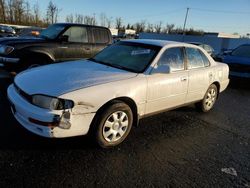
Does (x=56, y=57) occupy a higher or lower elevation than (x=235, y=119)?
higher

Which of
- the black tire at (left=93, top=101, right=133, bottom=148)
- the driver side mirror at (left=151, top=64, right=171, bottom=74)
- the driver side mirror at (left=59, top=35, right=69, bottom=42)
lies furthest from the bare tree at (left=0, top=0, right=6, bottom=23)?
the black tire at (left=93, top=101, right=133, bottom=148)

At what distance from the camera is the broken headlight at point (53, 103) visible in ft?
9.99

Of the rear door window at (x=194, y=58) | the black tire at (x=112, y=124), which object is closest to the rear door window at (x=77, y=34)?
the rear door window at (x=194, y=58)

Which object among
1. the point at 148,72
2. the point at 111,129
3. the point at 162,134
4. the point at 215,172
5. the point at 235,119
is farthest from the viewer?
the point at 235,119

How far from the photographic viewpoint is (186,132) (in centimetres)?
450

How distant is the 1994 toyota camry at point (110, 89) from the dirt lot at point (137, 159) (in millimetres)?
341

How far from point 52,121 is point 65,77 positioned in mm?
772

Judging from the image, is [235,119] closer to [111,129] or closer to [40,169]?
[111,129]

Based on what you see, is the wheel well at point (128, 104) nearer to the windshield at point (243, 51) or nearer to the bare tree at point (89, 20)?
the windshield at point (243, 51)

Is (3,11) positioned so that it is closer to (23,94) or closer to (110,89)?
(23,94)

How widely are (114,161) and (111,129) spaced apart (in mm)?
503

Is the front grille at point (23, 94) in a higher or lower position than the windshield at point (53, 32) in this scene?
lower

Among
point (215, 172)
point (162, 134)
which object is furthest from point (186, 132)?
point (215, 172)

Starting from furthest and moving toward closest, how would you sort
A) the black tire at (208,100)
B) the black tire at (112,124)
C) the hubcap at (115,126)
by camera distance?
the black tire at (208,100) < the hubcap at (115,126) < the black tire at (112,124)
